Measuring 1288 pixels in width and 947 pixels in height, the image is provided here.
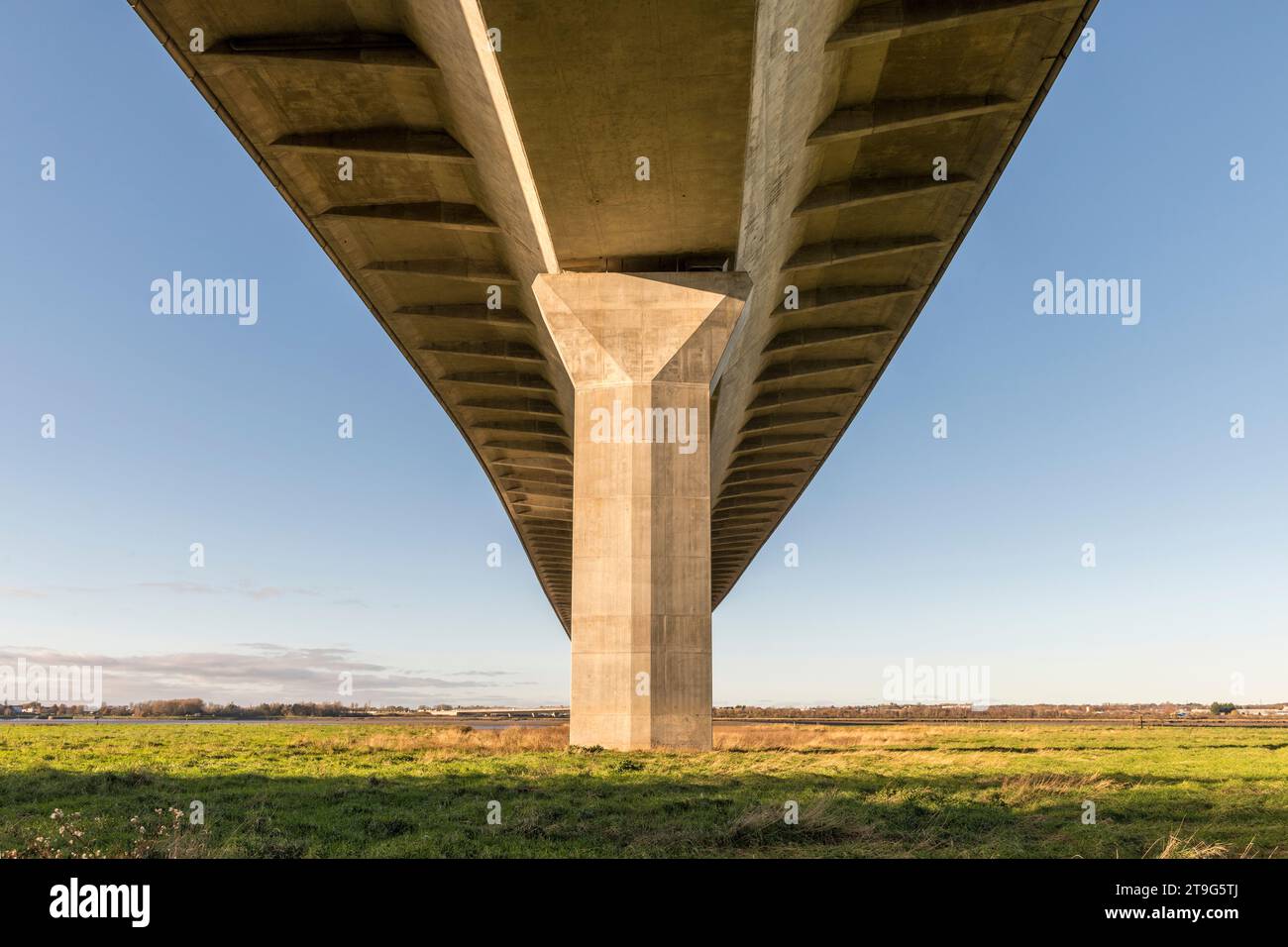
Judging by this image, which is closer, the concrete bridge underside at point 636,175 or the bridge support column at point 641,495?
the concrete bridge underside at point 636,175

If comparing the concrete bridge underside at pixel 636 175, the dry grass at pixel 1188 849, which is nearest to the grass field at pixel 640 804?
the dry grass at pixel 1188 849

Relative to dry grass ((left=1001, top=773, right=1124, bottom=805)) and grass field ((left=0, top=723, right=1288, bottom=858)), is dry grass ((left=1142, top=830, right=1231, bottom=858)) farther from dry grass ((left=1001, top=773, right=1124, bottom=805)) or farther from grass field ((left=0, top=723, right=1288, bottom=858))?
dry grass ((left=1001, top=773, right=1124, bottom=805))

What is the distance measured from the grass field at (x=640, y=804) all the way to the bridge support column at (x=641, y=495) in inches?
52.3

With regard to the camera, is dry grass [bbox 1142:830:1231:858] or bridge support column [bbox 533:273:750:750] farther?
bridge support column [bbox 533:273:750:750]

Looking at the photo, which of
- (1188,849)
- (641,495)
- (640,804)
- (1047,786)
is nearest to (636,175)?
(641,495)

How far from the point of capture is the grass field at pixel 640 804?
9.16 meters

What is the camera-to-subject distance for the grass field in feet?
30.0

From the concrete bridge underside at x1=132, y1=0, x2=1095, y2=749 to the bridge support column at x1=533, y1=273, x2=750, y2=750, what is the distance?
44 mm

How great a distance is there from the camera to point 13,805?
41.4ft

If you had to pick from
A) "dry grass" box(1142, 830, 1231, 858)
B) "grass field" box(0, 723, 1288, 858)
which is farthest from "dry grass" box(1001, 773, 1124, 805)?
"dry grass" box(1142, 830, 1231, 858)

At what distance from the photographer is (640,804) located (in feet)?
38.1

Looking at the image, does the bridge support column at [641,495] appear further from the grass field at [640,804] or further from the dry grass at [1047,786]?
the dry grass at [1047,786]
